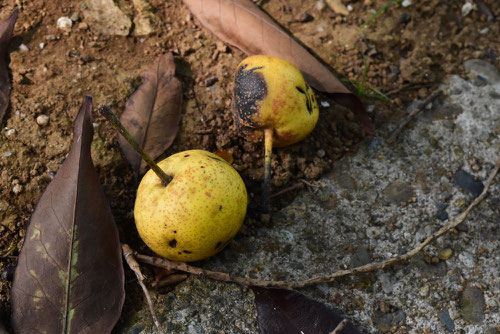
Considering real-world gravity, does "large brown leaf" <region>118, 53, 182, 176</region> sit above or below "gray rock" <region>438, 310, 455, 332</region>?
above

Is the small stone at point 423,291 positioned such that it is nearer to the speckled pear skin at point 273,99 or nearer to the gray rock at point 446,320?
the gray rock at point 446,320

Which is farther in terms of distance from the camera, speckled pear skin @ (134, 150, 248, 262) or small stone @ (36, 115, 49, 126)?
small stone @ (36, 115, 49, 126)

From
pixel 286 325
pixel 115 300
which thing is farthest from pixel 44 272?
pixel 286 325

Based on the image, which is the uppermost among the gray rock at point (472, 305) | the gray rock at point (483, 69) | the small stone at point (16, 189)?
the small stone at point (16, 189)

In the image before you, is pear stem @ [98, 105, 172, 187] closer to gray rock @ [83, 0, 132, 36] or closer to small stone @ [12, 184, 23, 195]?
small stone @ [12, 184, 23, 195]

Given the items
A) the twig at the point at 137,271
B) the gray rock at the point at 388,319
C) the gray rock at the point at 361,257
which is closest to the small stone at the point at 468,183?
the gray rock at the point at 361,257

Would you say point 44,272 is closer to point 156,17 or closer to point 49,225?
point 49,225

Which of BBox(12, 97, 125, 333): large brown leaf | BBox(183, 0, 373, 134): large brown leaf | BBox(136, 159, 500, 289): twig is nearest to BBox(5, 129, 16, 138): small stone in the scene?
BBox(12, 97, 125, 333): large brown leaf
